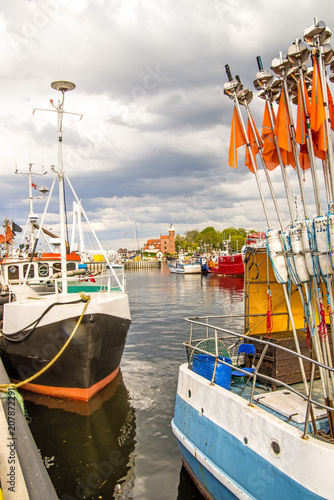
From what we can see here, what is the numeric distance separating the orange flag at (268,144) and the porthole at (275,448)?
4578 millimetres

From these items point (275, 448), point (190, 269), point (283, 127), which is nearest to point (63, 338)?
point (275, 448)

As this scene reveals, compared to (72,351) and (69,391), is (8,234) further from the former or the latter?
(72,351)

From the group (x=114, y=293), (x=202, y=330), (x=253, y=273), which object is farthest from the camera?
(x=202, y=330)

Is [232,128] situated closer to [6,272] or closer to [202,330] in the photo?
[6,272]

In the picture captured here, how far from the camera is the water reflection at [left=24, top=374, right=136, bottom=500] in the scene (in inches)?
276

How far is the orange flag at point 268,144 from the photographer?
653cm

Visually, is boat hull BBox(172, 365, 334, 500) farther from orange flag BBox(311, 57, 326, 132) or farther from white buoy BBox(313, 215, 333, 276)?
orange flag BBox(311, 57, 326, 132)

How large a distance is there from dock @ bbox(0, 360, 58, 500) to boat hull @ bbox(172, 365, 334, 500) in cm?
241

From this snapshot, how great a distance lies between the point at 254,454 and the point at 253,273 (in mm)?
5236

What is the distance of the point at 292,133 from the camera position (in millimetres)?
5922

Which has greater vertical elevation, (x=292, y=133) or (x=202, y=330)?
(x=292, y=133)

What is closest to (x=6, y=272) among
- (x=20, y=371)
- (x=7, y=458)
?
(x=20, y=371)

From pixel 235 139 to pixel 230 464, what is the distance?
5.42 m

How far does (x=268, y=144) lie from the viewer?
6645 mm
